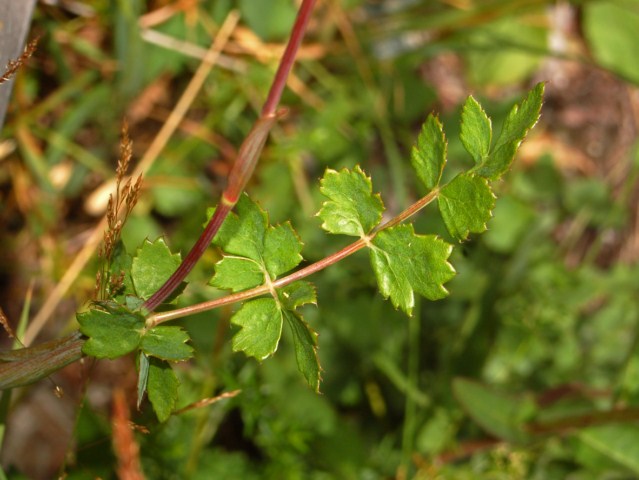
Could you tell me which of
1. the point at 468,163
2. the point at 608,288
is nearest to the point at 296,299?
the point at 468,163

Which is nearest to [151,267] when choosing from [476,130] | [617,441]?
[476,130]

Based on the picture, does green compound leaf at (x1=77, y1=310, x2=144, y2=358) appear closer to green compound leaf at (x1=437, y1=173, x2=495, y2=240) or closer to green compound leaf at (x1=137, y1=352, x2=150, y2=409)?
green compound leaf at (x1=137, y1=352, x2=150, y2=409)

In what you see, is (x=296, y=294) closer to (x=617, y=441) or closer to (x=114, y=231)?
(x=114, y=231)

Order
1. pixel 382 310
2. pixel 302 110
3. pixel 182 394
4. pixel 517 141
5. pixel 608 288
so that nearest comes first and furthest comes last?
pixel 517 141
pixel 182 394
pixel 382 310
pixel 302 110
pixel 608 288

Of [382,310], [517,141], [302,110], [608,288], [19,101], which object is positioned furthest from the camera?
[608,288]

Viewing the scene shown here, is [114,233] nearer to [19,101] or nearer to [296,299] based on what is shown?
[296,299]
